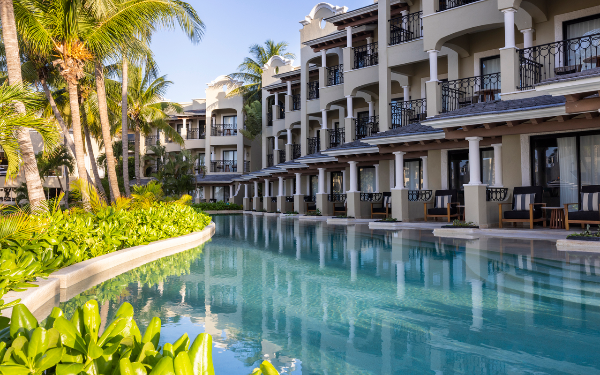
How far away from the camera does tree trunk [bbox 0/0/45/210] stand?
940cm

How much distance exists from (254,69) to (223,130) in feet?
21.2

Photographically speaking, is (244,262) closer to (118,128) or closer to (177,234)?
(177,234)

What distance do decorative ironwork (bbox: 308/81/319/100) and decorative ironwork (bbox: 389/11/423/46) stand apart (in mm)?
8756

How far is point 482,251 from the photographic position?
10531 mm

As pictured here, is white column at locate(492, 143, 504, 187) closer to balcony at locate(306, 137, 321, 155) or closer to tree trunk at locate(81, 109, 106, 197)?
balcony at locate(306, 137, 321, 155)

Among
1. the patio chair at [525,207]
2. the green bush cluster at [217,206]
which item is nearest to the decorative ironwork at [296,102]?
the green bush cluster at [217,206]

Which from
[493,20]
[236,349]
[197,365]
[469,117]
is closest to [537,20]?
[493,20]

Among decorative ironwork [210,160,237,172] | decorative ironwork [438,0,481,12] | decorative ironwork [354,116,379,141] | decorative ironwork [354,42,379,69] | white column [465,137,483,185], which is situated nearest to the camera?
white column [465,137,483,185]

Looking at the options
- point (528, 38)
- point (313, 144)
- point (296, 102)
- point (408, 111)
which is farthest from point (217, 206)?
point (528, 38)

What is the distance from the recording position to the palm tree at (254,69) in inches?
1654

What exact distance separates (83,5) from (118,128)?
20309 millimetres

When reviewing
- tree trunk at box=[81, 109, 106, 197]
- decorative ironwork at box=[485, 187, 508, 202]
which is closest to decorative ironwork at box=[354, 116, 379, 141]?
decorative ironwork at box=[485, 187, 508, 202]

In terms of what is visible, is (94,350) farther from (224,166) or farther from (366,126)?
(224,166)

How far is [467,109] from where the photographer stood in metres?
14.9
